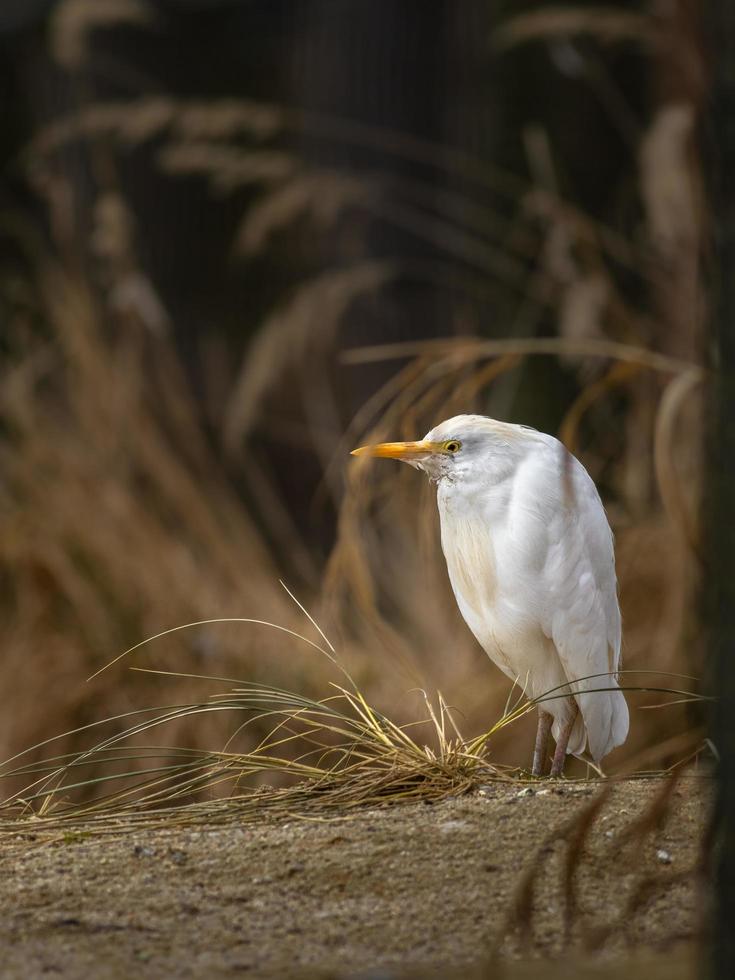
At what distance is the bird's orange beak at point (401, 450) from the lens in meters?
1.60

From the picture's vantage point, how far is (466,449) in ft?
5.35

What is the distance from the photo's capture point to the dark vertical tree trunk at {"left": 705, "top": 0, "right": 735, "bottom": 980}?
0.78 m

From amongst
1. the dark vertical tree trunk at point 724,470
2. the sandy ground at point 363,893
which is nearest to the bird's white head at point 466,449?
the sandy ground at point 363,893

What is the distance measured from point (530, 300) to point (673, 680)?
0.95 metres

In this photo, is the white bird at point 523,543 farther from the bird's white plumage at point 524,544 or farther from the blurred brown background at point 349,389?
the blurred brown background at point 349,389

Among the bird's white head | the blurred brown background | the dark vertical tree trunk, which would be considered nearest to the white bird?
the bird's white head

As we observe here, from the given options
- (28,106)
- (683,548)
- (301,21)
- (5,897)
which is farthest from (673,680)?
(28,106)

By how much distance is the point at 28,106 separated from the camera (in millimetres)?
5062

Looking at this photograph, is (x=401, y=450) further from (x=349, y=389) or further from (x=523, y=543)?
(x=349, y=389)

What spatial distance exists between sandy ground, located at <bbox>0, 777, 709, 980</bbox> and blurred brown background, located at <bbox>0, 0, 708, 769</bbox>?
683 millimetres

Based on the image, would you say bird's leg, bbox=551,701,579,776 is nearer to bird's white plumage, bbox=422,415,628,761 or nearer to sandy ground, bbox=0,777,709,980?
bird's white plumage, bbox=422,415,628,761

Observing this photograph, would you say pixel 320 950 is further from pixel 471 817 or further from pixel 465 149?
pixel 465 149

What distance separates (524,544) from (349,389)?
8.85ft

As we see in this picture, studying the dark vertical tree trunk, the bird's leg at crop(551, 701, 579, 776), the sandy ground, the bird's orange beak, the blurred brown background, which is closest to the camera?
the dark vertical tree trunk
